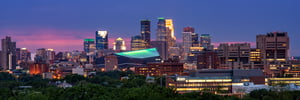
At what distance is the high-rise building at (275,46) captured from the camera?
15475 centimetres

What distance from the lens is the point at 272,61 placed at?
509ft

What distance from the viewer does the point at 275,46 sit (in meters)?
156

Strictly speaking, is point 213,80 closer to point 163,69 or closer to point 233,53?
point 233,53

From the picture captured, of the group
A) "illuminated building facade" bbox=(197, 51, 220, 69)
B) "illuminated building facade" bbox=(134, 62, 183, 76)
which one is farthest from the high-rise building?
"illuminated building facade" bbox=(134, 62, 183, 76)

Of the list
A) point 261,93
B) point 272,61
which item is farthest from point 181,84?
point 272,61

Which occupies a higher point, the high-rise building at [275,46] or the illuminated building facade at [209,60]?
the high-rise building at [275,46]

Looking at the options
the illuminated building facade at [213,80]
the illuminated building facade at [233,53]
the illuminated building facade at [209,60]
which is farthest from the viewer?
the illuminated building facade at [209,60]

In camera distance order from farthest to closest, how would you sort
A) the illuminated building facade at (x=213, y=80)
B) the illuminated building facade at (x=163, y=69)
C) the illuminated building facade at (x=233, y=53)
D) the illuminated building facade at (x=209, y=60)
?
the illuminated building facade at (x=209, y=60), the illuminated building facade at (x=163, y=69), the illuminated building facade at (x=233, y=53), the illuminated building facade at (x=213, y=80)

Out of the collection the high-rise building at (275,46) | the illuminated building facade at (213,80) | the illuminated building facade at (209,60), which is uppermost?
the high-rise building at (275,46)

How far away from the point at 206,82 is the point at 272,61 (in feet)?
176

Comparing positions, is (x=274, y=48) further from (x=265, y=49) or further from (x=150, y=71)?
(x=150, y=71)

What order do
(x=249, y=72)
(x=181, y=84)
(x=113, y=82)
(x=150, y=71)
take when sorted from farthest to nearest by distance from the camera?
(x=150, y=71) < (x=113, y=82) < (x=249, y=72) < (x=181, y=84)

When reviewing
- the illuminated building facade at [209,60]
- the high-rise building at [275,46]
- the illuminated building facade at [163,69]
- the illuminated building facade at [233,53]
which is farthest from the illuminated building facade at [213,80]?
the illuminated building facade at [209,60]

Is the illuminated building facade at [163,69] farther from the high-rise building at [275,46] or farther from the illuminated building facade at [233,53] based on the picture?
the high-rise building at [275,46]
